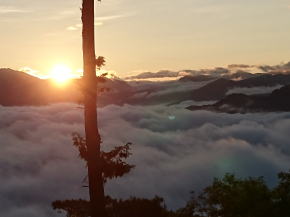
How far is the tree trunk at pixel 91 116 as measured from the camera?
2286 cm

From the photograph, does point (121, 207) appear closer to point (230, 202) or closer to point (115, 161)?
point (115, 161)

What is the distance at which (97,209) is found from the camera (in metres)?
23.0

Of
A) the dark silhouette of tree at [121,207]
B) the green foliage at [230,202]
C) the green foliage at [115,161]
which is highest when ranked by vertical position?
the green foliage at [115,161]

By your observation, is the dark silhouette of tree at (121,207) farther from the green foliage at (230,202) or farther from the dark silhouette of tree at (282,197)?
the dark silhouette of tree at (282,197)

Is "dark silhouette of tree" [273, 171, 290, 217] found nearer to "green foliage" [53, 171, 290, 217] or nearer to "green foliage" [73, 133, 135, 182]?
"green foliage" [53, 171, 290, 217]

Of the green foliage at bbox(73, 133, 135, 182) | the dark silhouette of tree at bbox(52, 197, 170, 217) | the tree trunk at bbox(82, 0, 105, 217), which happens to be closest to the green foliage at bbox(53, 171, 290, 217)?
the dark silhouette of tree at bbox(52, 197, 170, 217)

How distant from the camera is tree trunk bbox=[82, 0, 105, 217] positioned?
2286 centimetres

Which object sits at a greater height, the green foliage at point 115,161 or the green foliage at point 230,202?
the green foliage at point 115,161

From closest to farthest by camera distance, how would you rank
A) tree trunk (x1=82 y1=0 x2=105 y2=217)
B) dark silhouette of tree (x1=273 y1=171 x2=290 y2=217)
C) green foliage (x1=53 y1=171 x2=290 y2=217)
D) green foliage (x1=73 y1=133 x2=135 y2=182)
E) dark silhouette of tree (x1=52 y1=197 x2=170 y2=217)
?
green foliage (x1=73 y1=133 x2=135 y2=182) → tree trunk (x1=82 y1=0 x2=105 y2=217) → dark silhouette of tree (x1=52 y1=197 x2=170 y2=217) → green foliage (x1=53 y1=171 x2=290 y2=217) → dark silhouette of tree (x1=273 y1=171 x2=290 y2=217)

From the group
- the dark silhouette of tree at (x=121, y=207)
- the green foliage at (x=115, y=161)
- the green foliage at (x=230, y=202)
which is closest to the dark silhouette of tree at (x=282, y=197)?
the green foliage at (x=230, y=202)

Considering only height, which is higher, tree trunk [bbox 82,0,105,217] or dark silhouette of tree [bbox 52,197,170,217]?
tree trunk [bbox 82,0,105,217]

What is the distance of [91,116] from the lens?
76.6 ft

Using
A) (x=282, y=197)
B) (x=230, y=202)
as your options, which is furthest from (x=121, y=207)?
(x=230, y=202)

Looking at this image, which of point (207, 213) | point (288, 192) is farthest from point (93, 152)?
point (207, 213)
